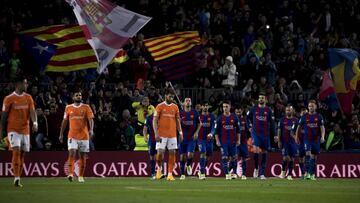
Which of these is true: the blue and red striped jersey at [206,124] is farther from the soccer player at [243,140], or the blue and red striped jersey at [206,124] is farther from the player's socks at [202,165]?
the player's socks at [202,165]

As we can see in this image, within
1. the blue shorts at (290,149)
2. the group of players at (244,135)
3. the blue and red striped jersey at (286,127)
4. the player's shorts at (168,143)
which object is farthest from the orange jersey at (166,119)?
the blue shorts at (290,149)

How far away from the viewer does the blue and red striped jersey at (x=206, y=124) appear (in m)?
32.8

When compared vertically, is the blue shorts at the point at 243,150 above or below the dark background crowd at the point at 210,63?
below

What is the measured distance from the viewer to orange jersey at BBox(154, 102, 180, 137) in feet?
96.2

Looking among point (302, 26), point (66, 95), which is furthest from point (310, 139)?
point (302, 26)

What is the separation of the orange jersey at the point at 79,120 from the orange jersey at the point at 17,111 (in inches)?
127

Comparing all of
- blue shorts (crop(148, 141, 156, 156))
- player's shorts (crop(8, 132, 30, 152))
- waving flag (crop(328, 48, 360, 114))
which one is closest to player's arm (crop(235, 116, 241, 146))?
blue shorts (crop(148, 141, 156, 156))

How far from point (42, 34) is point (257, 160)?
8277 millimetres

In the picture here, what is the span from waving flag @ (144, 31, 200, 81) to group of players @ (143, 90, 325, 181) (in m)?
2.41

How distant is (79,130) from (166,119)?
2.84 metres

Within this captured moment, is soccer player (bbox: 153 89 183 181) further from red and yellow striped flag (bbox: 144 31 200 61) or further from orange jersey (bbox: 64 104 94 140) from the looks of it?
red and yellow striped flag (bbox: 144 31 200 61)

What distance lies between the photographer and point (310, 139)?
31.3m

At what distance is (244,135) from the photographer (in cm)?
3306

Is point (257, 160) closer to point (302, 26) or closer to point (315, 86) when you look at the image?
point (315, 86)
